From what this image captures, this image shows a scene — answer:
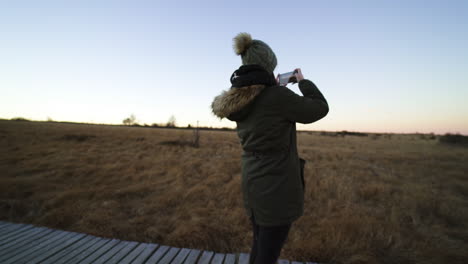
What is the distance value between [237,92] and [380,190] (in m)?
6.84

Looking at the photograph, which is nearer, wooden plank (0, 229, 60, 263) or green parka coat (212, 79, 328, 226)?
green parka coat (212, 79, 328, 226)

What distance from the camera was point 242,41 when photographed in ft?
4.26

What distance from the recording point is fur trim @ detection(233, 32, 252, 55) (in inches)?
51.1

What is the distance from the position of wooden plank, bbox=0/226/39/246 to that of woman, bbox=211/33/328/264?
376cm

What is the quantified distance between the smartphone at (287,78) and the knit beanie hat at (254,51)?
12 centimetres

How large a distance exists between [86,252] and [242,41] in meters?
3.30

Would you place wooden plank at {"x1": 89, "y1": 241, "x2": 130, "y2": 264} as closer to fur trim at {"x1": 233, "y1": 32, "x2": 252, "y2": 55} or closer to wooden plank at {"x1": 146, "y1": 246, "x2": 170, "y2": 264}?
wooden plank at {"x1": 146, "y1": 246, "x2": 170, "y2": 264}

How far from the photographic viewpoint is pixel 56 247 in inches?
106

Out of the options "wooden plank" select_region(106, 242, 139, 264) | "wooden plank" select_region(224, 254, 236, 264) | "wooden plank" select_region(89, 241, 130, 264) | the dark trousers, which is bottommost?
"wooden plank" select_region(89, 241, 130, 264)

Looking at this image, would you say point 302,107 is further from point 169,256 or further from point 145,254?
point 145,254

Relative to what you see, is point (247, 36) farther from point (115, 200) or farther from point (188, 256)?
point (115, 200)

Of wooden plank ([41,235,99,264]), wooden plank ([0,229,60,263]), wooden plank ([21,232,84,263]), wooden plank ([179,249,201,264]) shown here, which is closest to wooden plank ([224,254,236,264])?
wooden plank ([179,249,201,264])

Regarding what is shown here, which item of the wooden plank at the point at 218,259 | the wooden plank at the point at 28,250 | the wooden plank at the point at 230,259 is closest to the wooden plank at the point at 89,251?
the wooden plank at the point at 28,250

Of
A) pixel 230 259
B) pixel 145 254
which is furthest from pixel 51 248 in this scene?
pixel 230 259
